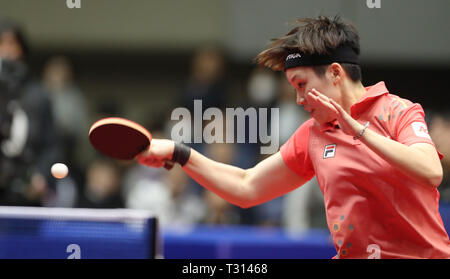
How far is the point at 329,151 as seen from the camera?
337 centimetres

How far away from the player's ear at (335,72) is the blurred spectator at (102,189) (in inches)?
189

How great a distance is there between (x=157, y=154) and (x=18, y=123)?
9.79 feet

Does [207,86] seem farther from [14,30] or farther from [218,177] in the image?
[218,177]

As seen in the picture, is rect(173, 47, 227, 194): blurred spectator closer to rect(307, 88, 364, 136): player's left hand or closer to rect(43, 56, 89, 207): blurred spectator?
rect(43, 56, 89, 207): blurred spectator

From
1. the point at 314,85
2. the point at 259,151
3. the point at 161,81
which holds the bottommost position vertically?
the point at 259,151

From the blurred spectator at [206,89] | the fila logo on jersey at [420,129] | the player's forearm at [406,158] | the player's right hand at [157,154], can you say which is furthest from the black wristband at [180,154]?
the blurred spectator at [206,89]

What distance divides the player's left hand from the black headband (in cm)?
24

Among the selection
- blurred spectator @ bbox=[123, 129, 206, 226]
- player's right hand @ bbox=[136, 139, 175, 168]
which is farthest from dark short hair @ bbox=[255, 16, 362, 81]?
blurred spectator @ bbox=[123, 129, 206, 226]

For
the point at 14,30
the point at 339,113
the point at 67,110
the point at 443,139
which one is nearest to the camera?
the point at 339,113

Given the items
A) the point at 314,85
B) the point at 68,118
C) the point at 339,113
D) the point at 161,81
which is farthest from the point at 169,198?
the point at 339,113

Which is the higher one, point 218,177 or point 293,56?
point 293,56

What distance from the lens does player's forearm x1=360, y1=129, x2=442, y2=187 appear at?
114 inches

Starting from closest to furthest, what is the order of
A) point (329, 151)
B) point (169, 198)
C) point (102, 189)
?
point (329, 151)
point (102, 189)
point (169, 198)
